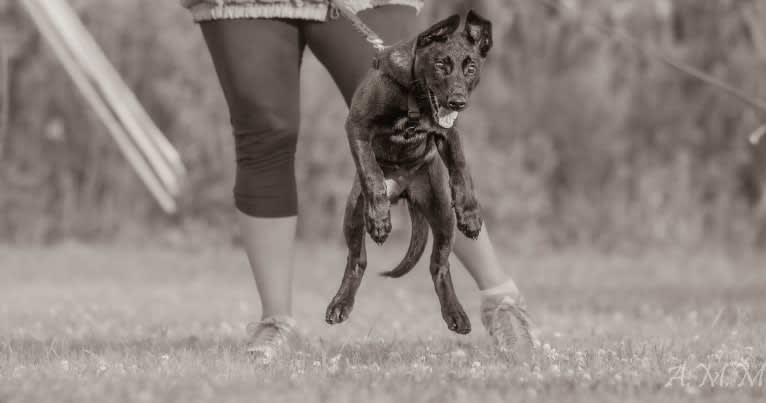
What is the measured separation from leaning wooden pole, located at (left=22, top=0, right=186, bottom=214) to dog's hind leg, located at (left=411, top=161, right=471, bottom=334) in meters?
5.24

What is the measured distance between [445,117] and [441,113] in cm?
2

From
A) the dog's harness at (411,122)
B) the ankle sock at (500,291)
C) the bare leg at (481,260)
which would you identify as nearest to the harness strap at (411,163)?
the dog's harness at (411,122)

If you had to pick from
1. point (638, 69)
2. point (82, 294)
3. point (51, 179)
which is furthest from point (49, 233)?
point (638, 69)

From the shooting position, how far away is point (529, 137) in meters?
11.8

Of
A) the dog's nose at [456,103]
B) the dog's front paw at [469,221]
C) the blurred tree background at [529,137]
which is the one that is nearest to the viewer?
the dog's nose at [456,103]

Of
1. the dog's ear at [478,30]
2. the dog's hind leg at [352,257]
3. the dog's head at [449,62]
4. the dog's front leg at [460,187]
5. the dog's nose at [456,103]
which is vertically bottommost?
the dog's hind leg at [352,257]

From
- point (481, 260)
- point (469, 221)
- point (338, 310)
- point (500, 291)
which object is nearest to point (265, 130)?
point (481, 260)

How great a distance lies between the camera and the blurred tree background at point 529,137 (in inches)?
451

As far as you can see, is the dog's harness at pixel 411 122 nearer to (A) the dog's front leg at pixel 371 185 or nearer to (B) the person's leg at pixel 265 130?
(A) the dog's front leg at pixel 371 185

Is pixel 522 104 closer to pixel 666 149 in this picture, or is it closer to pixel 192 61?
pixel 666 149

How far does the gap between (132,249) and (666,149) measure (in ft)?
16.7

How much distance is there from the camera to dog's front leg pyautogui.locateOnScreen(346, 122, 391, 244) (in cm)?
325

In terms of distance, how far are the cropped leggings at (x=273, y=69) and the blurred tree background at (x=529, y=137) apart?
6.70 meters

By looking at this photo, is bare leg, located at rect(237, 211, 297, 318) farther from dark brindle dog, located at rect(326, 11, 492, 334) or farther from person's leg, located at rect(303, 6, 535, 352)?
dark brindle dog, located at rect(326, 11, 492, 334)
